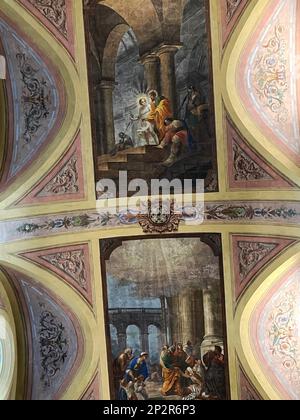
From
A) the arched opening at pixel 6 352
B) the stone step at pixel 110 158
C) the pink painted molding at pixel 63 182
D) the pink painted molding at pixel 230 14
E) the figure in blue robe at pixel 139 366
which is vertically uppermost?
the pink painted molding at pixel 230 14

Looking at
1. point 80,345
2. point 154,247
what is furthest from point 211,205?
point 80,345

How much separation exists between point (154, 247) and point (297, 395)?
4189 millimetres

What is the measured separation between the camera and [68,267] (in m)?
15.4

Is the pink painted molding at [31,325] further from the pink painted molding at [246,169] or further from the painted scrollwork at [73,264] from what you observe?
Result: the pink painted molding at [246,169]

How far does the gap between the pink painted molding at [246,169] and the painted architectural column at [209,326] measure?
2398mm

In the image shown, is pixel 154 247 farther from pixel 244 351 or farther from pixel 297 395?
pixel 297 395

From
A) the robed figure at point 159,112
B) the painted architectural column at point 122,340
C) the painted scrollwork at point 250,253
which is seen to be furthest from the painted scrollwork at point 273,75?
the painted architectural column at point 122,340

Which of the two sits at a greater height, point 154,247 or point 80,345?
point 154,247

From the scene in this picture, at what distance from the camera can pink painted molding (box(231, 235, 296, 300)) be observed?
14.7 metres

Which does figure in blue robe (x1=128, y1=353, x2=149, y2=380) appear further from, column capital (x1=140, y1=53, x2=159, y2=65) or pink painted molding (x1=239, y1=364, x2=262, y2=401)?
column capital (x1=140, y1=53, x2=159, y2=65)

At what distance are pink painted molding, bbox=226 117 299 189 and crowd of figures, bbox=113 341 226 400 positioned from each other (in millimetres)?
3593

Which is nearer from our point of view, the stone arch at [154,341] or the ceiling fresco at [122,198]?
the ceiling fresco at [122,198]

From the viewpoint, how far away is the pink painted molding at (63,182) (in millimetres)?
14984

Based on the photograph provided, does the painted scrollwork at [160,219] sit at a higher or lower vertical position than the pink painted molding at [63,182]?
lower
